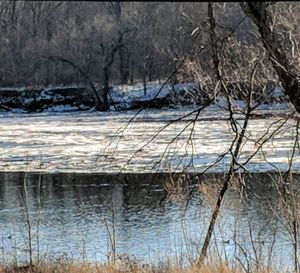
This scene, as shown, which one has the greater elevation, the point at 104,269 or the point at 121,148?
the point at 104,269

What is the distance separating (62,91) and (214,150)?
98.6 feet

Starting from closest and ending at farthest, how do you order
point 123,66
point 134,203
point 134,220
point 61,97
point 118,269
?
point 118,269 → point 134,220 → point 134,203 → point 61,97 → point 123,66

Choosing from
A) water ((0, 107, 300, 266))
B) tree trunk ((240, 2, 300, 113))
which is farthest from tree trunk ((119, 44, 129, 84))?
tree trunk ((240, 2, 300, 113))

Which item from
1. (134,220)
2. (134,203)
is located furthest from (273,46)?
(134,203)

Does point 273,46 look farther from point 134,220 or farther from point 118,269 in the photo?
point 134,220

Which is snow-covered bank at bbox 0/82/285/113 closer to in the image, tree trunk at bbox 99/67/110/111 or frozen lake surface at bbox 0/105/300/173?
tree trunk at bbox 99/67/110/111

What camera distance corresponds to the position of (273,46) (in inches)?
183

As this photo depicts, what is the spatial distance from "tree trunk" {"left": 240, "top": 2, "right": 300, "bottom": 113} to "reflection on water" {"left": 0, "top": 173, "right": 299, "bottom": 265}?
3411 millimetres

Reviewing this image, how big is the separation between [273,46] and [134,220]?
8.04 meters

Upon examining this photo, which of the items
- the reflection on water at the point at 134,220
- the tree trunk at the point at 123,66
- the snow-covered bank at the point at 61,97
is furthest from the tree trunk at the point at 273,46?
the tree trunk at the point at 123,66

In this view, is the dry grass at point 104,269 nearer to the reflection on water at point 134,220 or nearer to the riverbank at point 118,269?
the riverbank at point 118,269

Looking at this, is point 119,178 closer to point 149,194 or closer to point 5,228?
point 149,194

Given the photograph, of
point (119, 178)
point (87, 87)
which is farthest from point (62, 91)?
point (119, 178)

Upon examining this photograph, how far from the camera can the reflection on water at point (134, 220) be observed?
995 centimetres
